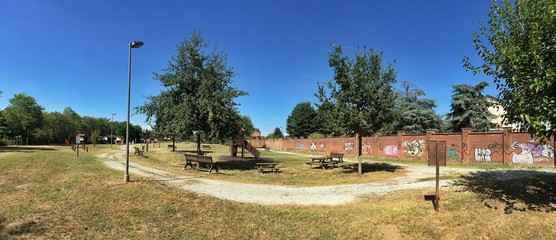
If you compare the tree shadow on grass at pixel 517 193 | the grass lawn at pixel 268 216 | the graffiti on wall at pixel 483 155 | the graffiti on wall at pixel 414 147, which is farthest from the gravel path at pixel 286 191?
the graffiti on wall at pixel 414 147

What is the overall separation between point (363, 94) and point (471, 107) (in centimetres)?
2981

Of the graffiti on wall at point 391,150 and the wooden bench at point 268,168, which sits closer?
the wooden bench at point 268,168

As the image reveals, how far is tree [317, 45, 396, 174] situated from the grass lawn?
21.0 ft

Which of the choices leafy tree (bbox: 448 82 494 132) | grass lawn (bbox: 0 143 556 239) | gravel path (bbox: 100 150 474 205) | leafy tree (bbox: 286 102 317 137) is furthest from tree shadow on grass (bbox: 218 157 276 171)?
leafy tree (bbox: 286 102 317 137)

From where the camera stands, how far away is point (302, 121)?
72.7m

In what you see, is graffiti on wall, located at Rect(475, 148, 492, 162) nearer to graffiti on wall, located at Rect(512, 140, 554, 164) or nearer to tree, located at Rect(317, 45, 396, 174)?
graffiti on wall, located at Rect(512, 140, 554, 164)

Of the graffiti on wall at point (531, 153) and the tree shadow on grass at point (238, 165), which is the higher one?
the graffiti on wall at point (531, 153)

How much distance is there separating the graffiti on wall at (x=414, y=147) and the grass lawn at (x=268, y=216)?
58.6 feet

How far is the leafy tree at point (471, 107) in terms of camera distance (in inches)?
1503

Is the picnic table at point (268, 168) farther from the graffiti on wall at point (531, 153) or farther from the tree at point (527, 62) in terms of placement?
the graffiti on wall at point (531, 153)

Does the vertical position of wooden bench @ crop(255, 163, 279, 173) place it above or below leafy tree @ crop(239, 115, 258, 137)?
below

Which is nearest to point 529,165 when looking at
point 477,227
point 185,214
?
point 477,227

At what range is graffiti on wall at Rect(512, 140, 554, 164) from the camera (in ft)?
66.3

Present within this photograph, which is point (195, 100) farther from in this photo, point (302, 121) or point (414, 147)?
point (302, 121)
